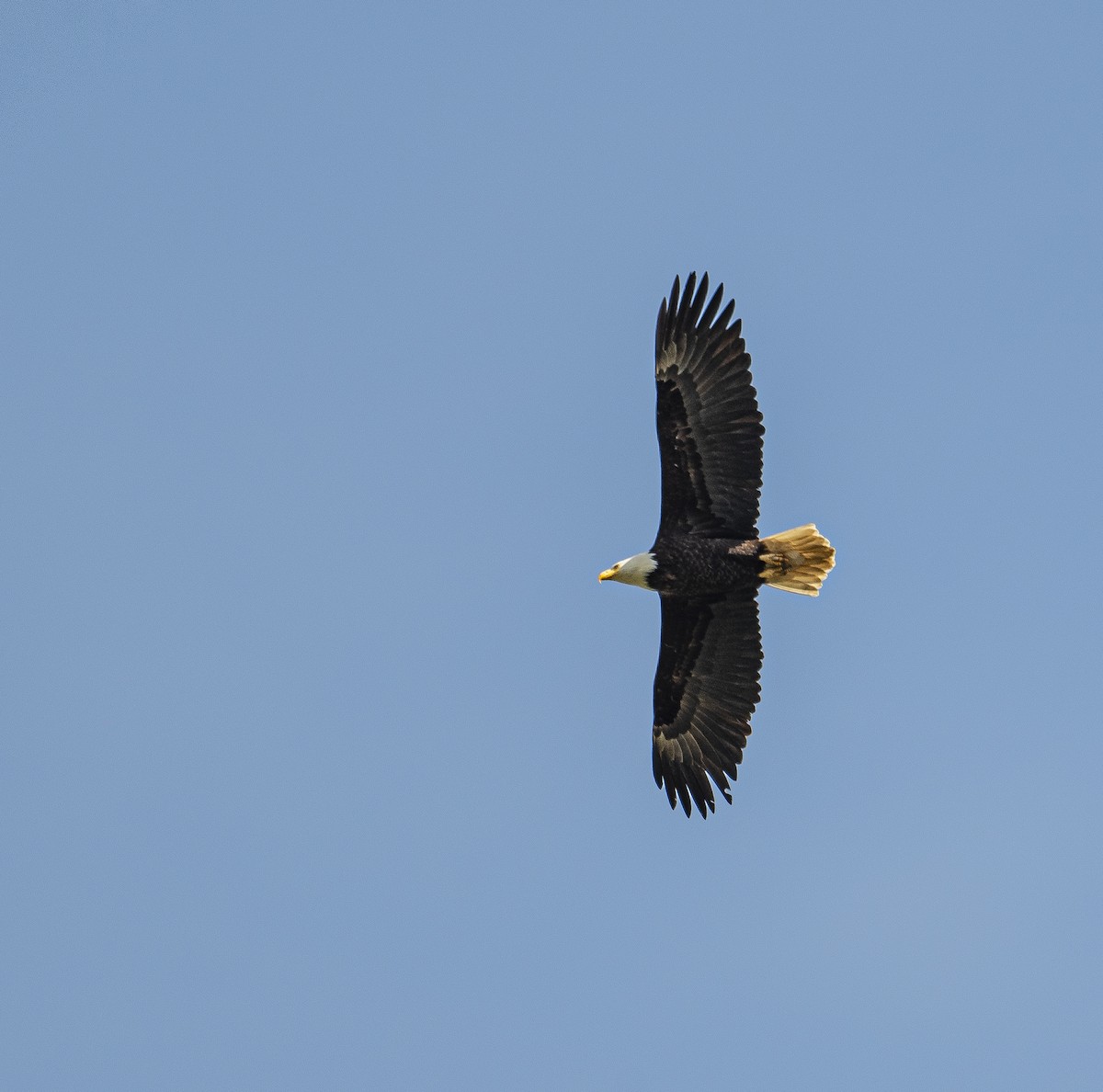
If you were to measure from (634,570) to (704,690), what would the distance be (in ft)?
5.38

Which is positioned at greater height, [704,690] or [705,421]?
[705,421]

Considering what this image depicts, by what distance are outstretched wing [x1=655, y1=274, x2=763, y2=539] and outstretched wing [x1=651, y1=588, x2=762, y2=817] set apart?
98cm

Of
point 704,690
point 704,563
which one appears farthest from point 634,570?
point 704,690

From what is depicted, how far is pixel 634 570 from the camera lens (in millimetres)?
18797

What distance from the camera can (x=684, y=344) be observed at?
18.5m

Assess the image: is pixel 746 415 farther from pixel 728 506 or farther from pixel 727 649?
pixel 727 649

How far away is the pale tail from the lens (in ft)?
60.7

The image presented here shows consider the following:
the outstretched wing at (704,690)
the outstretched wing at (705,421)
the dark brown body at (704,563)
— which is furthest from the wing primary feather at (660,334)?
the outstretched wing at (704,690)

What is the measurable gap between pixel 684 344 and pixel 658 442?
995 millimetres

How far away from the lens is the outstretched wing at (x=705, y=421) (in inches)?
721

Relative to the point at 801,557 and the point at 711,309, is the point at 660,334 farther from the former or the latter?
the point at 801,557

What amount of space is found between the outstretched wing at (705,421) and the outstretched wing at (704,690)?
0.98 m

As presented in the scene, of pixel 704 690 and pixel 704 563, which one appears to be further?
pixel 704 690

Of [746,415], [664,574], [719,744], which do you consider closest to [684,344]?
[746,415]
